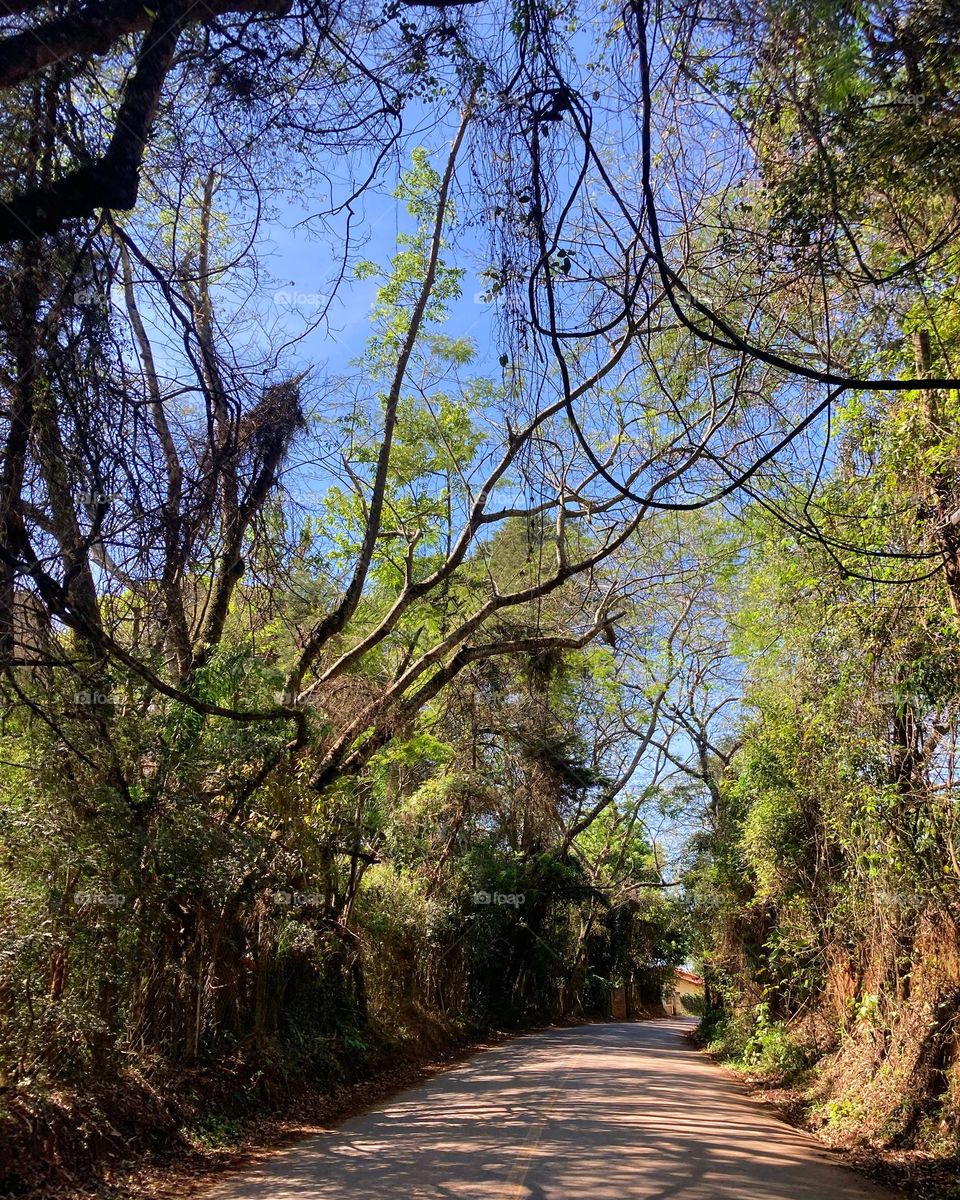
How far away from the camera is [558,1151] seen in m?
6.35

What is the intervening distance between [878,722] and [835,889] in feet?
8.68

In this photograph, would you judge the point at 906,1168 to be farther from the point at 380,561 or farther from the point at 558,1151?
the point at 380,561

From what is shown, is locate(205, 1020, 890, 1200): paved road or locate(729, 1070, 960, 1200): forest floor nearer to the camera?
locate(205, 1020, 890, 1200): paved road

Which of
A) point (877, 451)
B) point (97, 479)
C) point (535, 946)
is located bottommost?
point (535, 946)

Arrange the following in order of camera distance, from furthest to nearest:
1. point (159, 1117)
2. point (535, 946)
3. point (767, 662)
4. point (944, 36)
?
point (535, 946) < point (767, 662) < point (159, 1117) < point (944, 36)

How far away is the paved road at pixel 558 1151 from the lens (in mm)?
5266

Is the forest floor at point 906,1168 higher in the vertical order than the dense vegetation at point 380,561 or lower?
lower

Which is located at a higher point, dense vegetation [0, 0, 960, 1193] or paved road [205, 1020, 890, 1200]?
dense vegetation [0, 0, 960, 1193]

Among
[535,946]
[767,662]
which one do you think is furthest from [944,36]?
[535,946]

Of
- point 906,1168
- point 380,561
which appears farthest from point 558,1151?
point 380,561

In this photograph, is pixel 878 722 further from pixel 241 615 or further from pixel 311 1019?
A: pixel 311 1019

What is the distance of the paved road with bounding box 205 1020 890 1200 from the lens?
17.3 feet

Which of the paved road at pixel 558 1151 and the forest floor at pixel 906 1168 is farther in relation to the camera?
the forest floor at pixel 906 1168

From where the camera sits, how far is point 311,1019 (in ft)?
32.4
